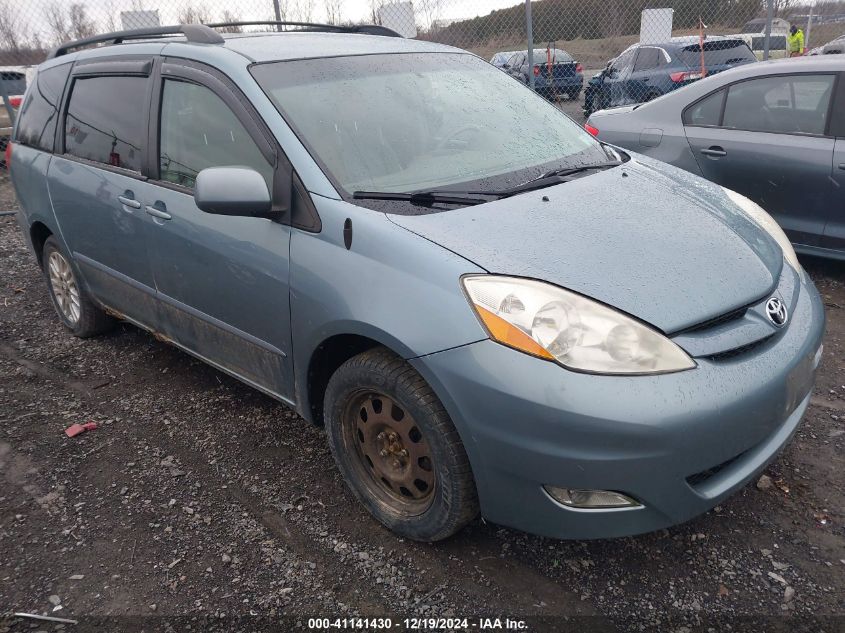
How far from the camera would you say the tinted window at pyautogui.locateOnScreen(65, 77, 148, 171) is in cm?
334

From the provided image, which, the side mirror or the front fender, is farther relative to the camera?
the side mirror

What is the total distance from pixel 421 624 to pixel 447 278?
1101 millimetres

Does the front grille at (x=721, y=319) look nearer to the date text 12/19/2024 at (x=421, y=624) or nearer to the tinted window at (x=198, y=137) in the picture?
the date text 12/19/2024 at (x=421, y=624)

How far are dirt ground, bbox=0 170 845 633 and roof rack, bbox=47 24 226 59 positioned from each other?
5.91 feet

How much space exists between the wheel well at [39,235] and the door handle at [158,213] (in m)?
1.56

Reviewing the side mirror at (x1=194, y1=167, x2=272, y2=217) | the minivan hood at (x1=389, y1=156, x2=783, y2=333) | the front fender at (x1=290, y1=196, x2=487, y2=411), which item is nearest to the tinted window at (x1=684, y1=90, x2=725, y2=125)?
the minivan hood at (x1=389, y1=156, x2=783, y2=333)

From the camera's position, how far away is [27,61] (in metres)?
10.7

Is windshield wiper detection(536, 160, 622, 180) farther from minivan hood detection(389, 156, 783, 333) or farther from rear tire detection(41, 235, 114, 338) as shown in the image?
rear tire detection(41, 235, 114, 338)

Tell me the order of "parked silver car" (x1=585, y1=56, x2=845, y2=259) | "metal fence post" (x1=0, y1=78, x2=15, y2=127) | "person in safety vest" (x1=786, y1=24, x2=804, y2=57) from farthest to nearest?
"person in safety vest" (x1=786, y1=24, x2=804, y2=57) → "metal fence post" (x1=0, y1=78, x2=15, y2=127) → "parked silver car" (x1=585, y1=56, x2=845, y2=259)

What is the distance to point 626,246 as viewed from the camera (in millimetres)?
2283

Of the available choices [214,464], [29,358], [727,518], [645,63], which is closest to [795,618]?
[727,518]

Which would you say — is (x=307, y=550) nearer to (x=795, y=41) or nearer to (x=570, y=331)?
(x=570, y=331)

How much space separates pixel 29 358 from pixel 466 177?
3.22 m

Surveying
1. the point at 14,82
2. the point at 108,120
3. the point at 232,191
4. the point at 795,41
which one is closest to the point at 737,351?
the point at 232,191
